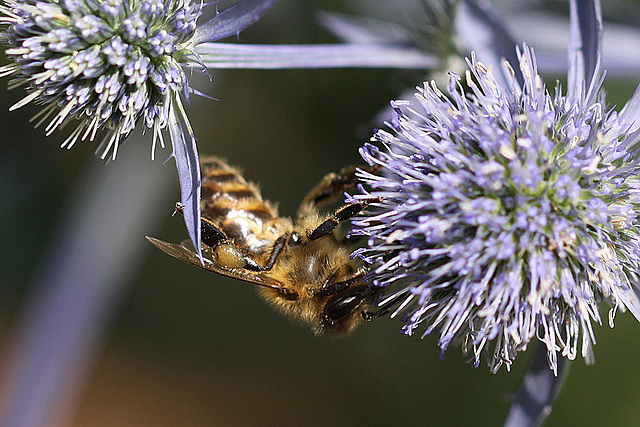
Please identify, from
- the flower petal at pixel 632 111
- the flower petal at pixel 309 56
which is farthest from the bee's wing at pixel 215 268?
the flower petal at pixel 632 111

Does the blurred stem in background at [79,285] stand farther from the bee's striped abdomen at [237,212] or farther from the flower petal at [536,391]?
the flower petal at [536,391]

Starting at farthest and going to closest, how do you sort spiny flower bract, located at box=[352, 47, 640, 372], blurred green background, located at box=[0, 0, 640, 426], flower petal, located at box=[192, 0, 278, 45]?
1. blurred green background, located at box=[0, 0, 640, 426]
2. flower petal, located at box=[192, 0, 278, 45]
3. spiny flower bract, located at box=[352, 47, 640, 372]

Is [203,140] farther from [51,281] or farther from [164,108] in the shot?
[164,108]

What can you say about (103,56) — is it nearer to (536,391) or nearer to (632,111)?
(632,111)

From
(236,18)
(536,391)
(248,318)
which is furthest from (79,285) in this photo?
(536,391)

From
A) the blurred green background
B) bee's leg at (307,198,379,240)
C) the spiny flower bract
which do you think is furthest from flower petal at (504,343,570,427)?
the blurred green background

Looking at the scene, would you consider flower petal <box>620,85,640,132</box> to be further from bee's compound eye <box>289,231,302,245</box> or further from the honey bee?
bee's compound eye <box>289,231,302,245</box>
